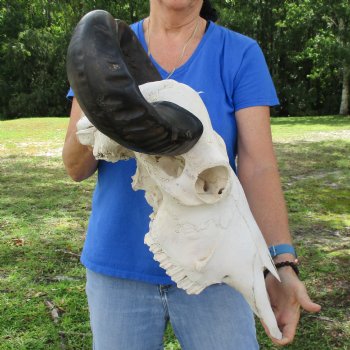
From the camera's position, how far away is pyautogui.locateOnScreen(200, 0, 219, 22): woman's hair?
1.53 metres

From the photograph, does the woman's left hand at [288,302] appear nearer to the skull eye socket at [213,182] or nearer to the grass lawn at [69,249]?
the skull eye socket at [213,182]

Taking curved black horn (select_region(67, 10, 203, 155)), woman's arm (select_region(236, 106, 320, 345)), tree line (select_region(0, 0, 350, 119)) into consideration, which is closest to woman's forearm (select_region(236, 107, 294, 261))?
woman's arm (select_region(236, 106, 320, 345))

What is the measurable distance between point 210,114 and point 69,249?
2953mm

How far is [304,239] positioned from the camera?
4.26m

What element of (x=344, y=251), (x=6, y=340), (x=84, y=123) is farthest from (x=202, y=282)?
(x=344, y=251)

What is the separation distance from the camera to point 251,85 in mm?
1375

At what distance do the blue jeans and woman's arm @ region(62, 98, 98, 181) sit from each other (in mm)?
Answer: 304

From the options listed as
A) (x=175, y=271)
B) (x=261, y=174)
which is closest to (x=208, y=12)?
(x=261, y=174)

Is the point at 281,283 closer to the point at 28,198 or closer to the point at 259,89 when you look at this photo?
the point at 259,89

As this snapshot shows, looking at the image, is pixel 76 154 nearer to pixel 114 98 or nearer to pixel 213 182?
pixel 213 182

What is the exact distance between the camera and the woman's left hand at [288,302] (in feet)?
3.85

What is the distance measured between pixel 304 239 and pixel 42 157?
540 centimetres

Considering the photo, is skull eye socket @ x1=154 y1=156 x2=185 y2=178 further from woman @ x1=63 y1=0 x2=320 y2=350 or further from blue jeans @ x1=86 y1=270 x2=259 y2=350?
blue jeans @ x1=86 y1=270 x2=259 y2=350

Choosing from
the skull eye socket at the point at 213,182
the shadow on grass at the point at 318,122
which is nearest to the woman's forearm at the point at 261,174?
the skull eye socket at the point at 213,182
